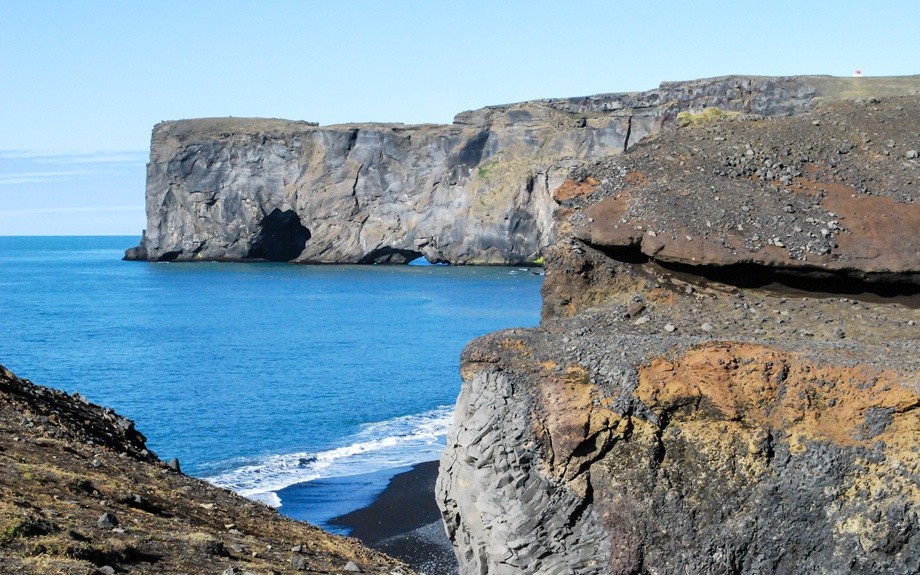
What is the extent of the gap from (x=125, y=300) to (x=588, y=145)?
2135 inches

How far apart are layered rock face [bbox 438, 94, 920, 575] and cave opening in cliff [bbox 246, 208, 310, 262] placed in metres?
115

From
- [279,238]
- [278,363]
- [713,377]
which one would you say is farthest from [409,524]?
[279,238]

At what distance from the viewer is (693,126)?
16.6 meters

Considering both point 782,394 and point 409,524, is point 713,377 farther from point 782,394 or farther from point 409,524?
point 409,524

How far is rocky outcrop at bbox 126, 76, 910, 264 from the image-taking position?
11600cm

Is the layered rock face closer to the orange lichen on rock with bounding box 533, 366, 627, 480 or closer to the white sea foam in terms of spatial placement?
the orange lichen on rock with bounding box 533, 366, 627, 480

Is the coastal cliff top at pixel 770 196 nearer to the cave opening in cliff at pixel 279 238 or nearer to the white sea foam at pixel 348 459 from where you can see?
the white sea foam at pixel 348 459

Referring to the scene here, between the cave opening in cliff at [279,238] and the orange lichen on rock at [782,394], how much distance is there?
118500mm

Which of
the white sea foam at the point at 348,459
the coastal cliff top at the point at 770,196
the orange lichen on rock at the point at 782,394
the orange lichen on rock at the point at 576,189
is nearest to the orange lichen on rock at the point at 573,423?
the orange lichen on rock at the point at 782,394

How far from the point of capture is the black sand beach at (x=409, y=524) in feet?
75.4

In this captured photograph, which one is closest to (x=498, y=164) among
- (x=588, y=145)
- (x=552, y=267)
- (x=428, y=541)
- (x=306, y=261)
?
(x=588, y=145)

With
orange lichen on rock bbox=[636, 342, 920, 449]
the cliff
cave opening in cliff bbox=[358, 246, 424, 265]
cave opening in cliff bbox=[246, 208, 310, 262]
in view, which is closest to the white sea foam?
the cliff

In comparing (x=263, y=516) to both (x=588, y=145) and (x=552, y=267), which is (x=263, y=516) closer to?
(x=552, y=267)

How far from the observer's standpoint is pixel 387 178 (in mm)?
122062
